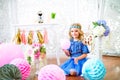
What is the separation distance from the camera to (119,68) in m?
2.90

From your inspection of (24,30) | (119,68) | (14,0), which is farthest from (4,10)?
(119,68)

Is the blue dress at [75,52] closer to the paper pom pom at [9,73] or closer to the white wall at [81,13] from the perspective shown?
the white wall at [81,13]

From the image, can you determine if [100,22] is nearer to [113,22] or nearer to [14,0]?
[113,22]

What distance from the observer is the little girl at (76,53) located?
8.47 feet

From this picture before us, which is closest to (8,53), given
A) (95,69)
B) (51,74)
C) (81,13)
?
(51,74)

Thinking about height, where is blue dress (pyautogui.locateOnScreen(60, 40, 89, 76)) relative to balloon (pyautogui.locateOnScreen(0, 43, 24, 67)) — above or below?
below

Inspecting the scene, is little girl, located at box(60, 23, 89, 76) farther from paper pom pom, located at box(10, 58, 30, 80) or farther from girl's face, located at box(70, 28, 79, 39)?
paper pom pom, located at box(10, 58, 30, 80)

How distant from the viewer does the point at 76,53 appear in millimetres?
2658

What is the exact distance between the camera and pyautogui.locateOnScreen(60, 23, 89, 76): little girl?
8.47 ft

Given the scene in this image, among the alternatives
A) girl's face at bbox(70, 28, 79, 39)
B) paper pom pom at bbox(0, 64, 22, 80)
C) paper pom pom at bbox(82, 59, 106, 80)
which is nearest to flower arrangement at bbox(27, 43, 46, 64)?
girl's face at bbox(70, 28, 79, 39)

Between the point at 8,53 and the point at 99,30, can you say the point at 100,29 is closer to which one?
the point at 99,30

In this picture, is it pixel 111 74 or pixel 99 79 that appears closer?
pixel 99 79

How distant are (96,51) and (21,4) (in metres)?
1.90

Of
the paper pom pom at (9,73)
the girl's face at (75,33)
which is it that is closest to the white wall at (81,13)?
the girl's face at (75,33)
